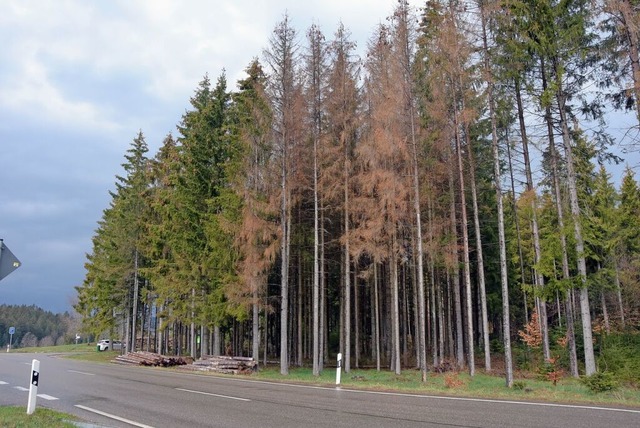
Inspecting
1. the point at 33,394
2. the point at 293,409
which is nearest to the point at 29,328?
the point at 33,394

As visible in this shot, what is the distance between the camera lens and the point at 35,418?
8.36 metres

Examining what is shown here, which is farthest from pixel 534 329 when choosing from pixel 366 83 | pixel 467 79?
pixel 366 83

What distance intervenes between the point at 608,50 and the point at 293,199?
1427cm

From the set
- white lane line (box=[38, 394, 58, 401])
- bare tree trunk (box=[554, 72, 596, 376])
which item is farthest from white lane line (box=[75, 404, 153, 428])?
bare tree trunk (box=[554, 72, 596, 376])

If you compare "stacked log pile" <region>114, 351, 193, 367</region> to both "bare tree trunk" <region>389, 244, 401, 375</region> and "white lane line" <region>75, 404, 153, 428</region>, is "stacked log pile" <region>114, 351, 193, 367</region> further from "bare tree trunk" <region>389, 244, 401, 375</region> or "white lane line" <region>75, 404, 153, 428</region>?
"white lane line" <region>75, 404, 153, 428</region>

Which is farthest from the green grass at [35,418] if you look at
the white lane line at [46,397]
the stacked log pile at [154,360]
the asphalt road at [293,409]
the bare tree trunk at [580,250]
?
the stacked log pile at [154,360]

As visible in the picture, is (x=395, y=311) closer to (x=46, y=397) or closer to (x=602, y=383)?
(x=602, y=383)

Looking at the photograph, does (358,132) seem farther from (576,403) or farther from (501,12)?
(576,403)

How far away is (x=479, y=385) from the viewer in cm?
1525

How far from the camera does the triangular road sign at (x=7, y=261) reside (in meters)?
8.35

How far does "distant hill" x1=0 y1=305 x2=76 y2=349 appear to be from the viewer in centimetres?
11709

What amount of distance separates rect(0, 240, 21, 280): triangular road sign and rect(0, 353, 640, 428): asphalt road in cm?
323

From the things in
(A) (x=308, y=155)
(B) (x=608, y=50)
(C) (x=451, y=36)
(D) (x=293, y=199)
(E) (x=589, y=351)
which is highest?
(C) (x=451, y=36)

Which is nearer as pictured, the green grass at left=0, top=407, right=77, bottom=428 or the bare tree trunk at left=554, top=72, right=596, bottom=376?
the green grass at left=0, top=407, right=77, bottom=428
